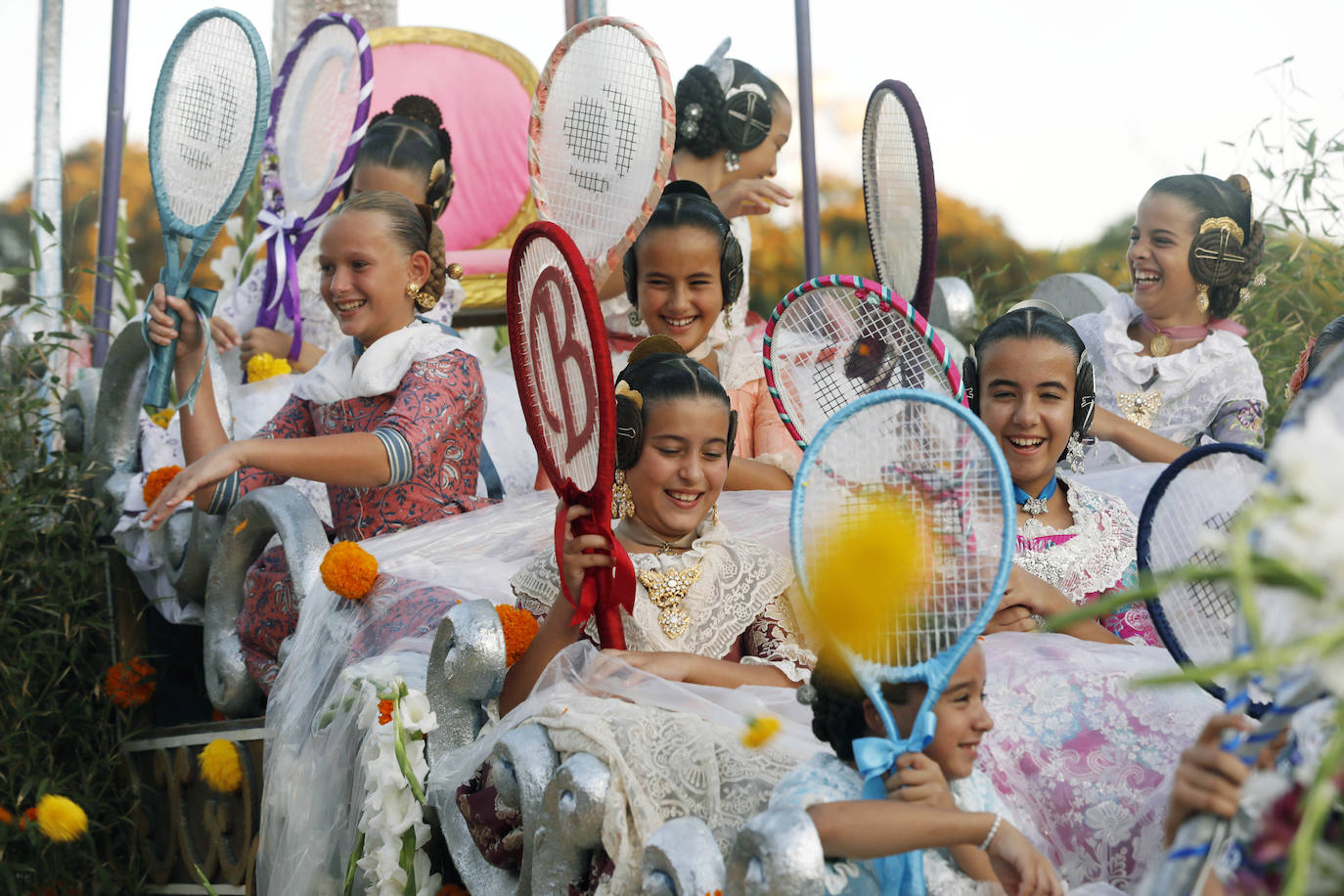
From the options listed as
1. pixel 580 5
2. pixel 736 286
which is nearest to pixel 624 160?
pixel 736 286

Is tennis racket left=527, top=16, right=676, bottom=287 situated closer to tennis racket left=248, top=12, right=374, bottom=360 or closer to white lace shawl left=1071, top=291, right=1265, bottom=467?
tennis racket left=248, top=12, right=374, bottom=360

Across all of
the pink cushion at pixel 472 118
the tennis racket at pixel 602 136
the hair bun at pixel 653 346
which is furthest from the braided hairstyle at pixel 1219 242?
the pink cushion at pixel 472 118

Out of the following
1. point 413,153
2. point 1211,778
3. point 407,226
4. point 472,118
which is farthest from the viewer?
point 472,118

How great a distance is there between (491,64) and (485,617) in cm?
480

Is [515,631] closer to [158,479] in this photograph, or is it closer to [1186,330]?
[158,479]

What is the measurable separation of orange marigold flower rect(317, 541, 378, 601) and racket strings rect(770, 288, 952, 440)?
3.04 ft

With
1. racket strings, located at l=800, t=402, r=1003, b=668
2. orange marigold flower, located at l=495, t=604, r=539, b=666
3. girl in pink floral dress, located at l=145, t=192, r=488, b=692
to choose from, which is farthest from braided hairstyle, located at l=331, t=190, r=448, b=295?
racket strings, located at l=800, t=402, r=1003, b=668

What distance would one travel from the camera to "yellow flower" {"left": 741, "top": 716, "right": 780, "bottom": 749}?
2.19m

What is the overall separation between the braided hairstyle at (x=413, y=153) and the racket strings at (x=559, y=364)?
214 centimetres

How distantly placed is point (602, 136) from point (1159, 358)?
1.68 meters

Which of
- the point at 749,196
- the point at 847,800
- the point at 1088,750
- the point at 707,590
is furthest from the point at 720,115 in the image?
the point at 847,800

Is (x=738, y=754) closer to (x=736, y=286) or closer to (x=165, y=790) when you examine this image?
(x=736, y=286)

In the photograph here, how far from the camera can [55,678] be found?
4461mm

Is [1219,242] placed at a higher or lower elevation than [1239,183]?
lower
